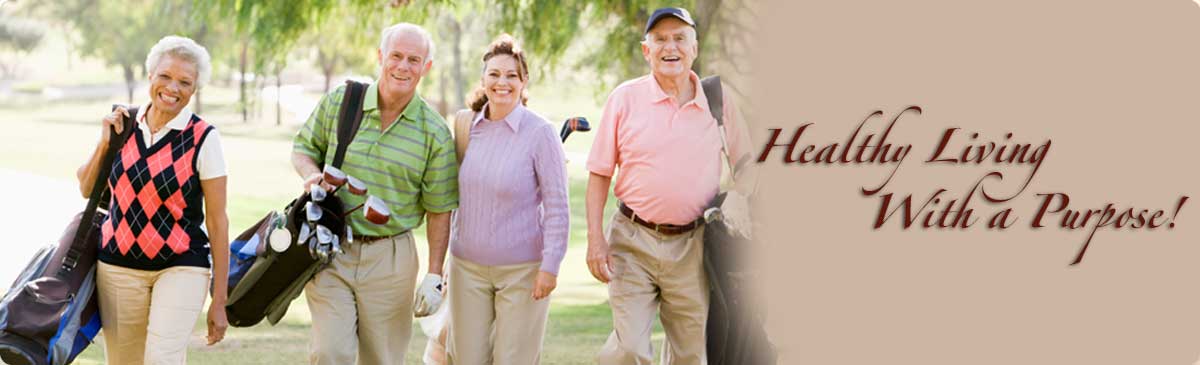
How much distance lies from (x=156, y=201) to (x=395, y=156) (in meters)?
0.89

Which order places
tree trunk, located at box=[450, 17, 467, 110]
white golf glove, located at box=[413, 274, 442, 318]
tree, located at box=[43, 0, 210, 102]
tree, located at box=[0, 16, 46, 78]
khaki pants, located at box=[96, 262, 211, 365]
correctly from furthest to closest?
1. tree, located at box=[0, 16, 46, 78]
2. tree, located at box=[43, 0, 210, 102]
3. tree trunk, located at box=[450, 17, 467, 110]
4. white golf glove, located at box=[413, 274, 442, 318]
5. khaki pants, located at box=[96, 262, 211, 365]

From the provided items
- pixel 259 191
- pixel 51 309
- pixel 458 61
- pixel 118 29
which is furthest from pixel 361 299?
pixel 118 29

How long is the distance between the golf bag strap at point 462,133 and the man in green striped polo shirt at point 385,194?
4.2 inches

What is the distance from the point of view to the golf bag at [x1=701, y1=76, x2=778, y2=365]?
20.8ft

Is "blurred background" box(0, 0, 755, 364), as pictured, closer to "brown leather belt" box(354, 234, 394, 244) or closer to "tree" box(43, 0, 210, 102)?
"tree" box(43, 0, 210, 102)

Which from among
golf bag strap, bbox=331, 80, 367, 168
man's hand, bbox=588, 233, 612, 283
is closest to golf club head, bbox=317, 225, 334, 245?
golf bag strap, bbox=331, 80, 367, 168

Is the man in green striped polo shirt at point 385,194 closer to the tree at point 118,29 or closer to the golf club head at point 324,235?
the golf club head at point 324,235

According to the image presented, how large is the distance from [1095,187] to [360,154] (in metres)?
4.16

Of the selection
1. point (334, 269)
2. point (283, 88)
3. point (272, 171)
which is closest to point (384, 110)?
point (334, 269)

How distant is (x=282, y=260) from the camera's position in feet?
19.6

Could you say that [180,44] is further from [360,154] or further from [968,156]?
[968,156]

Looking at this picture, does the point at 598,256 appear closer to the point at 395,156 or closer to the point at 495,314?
the point at 495,314

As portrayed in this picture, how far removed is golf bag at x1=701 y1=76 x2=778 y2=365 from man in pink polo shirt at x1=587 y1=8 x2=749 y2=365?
48 mm

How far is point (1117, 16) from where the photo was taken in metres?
8.87
